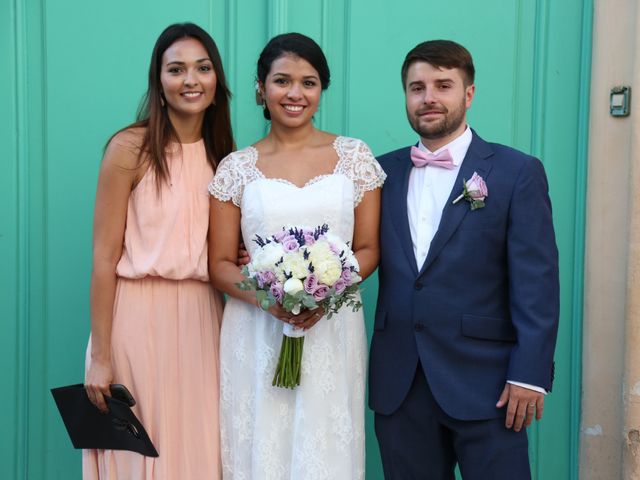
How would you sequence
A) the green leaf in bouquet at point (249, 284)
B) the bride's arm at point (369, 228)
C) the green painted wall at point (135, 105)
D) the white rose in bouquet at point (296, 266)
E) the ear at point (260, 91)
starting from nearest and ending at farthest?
the white rose in bouquet at point (296, 266) → the green leaf in bouquet at point (249, 284) → the bride's arm at point (369, 228) → the ear at point (260, 91) → the green painted wall at point (135, 105)

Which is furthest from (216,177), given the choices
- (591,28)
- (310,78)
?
(591,28)

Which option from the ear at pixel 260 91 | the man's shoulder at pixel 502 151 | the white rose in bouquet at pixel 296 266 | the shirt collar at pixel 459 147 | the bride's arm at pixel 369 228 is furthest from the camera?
the ear at pixel 260 91

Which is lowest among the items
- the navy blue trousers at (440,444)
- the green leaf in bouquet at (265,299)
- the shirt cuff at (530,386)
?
the navy blue trousers at (440,444)

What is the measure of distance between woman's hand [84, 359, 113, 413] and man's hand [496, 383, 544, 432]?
4.65 ft

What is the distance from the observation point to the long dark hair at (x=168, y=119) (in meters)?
3.42

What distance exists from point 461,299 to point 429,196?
398mm

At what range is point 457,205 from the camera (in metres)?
3.20

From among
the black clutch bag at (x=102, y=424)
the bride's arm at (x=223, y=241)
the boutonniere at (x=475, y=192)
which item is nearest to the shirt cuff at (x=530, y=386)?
the boutonniere at (x=475, y=192)

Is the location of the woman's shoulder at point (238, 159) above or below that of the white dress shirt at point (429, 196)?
above

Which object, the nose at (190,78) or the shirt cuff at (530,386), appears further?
the nose at (190,78)

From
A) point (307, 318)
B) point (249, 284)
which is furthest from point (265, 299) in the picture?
point (307, 318)

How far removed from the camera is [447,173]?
3.31m

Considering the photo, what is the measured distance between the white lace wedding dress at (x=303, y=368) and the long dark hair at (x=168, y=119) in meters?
0.19

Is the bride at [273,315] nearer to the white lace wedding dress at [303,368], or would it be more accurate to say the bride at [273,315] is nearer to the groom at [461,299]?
the white lace wedding dress at [303,368]
